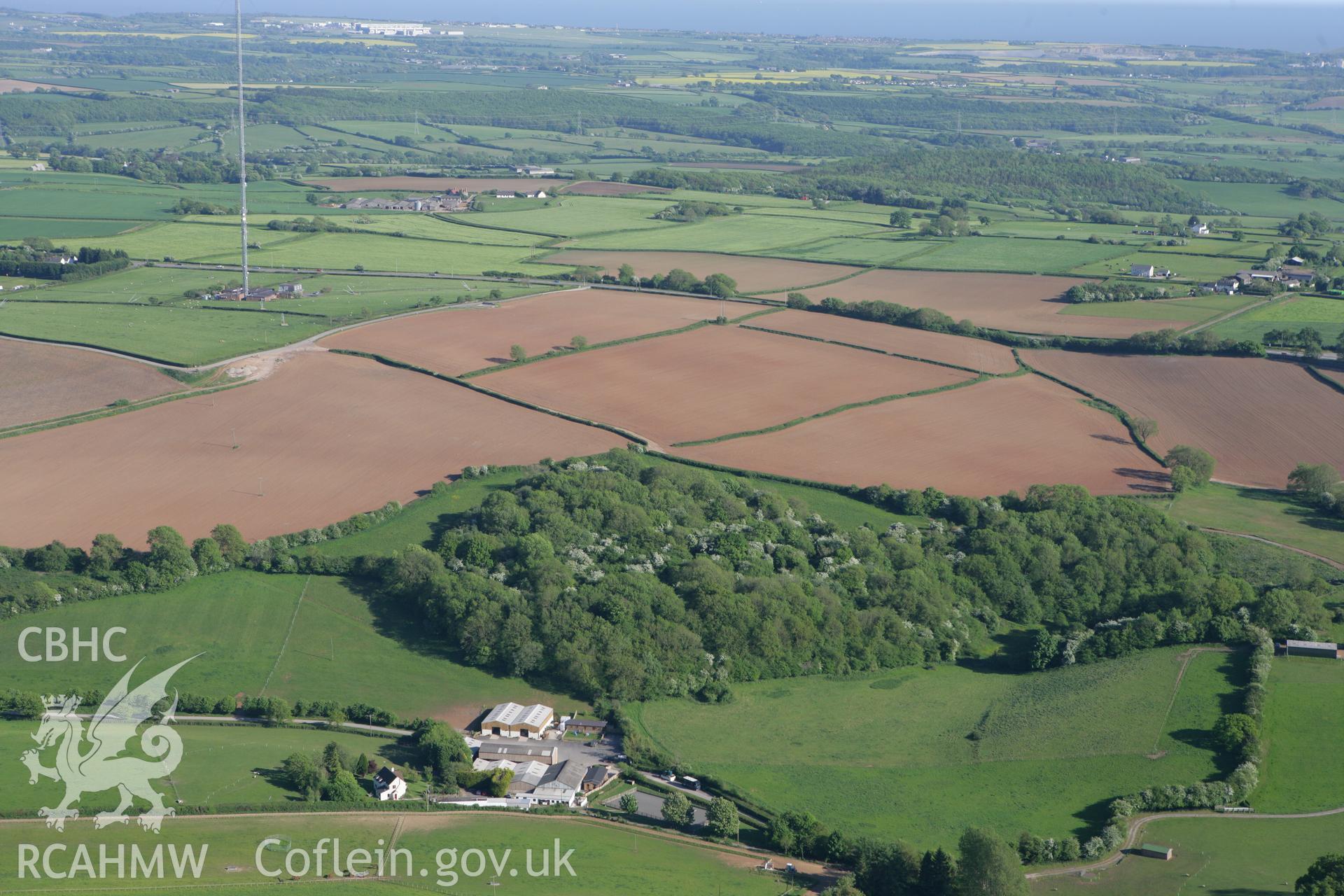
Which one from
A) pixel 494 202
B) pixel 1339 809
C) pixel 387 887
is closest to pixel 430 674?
pixel 387 887

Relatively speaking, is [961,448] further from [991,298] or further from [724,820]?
[724,820]

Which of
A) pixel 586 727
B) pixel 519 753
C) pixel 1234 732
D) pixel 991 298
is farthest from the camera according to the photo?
pixel 991 298

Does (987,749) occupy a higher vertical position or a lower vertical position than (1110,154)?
lower

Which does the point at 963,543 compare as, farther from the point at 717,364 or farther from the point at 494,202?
the point at 494,202

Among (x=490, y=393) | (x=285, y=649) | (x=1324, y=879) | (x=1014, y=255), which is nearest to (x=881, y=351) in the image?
(x=490, y=393)

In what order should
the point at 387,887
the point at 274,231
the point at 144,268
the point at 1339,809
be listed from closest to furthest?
the point at 387,887 → the point at 1339,809 → the point at 144,268 → the point at 274,231

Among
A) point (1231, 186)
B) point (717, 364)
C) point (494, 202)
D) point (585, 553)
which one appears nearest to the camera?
point (585, 553)

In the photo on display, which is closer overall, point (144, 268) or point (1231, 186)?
point (144, 268)
